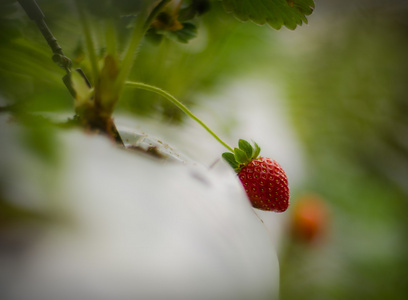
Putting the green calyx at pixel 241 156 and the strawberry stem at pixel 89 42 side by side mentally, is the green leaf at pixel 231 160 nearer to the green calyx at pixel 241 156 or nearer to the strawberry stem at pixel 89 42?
the green calyx at pixel 241 156

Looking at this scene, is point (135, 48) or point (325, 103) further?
point (325, 103)

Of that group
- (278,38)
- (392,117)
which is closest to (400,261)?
(392,117)

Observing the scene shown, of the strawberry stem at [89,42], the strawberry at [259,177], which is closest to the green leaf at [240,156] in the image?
the strawberry at [259,177]

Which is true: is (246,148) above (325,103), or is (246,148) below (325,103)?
below

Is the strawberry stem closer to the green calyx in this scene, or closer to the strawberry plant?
the strawberry plant

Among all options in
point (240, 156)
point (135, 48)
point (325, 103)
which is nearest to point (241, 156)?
point (240, 156)

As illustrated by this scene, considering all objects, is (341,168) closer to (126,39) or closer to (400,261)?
(400,261)

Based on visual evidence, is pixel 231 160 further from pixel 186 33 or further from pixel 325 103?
pixel 325 103

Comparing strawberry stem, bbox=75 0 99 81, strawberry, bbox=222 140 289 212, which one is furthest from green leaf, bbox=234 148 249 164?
strawberry stem, bbox=75 0 99 81
